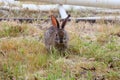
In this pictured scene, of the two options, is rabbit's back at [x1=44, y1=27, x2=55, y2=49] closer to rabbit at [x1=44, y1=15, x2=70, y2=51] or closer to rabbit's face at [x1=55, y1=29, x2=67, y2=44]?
rabbit at [x1=44, y1=15, x2=70, y2=51]

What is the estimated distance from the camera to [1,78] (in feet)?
11.9

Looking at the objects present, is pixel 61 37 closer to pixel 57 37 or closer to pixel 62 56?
pixel 57 37

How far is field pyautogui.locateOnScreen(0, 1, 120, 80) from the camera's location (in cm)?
374

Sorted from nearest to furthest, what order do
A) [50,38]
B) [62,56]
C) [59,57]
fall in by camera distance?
[59,57] < [62,56] < [50,38]

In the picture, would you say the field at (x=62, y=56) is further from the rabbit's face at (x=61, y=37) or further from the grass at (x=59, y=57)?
the rabbit's face at (x=61, y=37)

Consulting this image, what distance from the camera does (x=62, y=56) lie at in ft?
14.4

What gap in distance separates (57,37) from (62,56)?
9.2 inches

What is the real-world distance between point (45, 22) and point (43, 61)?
2310mm

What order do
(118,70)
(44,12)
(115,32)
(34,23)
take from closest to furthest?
(118,70)
(115,32)
(34,23)
(44,12)

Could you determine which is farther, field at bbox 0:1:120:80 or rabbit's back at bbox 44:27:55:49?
rabbit's back at bbox 44:27:55:49

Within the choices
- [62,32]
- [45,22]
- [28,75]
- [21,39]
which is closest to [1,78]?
[28,75]

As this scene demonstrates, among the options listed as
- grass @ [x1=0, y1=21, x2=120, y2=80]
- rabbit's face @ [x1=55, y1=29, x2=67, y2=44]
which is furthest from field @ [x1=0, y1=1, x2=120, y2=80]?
rabbit's face @ [x1=55, y1=29, x2=67, y2=44]

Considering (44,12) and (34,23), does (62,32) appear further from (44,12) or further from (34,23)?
(44,12)

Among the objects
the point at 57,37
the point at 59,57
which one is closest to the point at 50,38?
the point at 57,37
